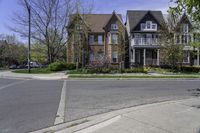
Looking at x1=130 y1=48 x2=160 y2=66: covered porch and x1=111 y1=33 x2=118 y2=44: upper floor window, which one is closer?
x1=130 y1=48 x2=160 y2=66: covered porch

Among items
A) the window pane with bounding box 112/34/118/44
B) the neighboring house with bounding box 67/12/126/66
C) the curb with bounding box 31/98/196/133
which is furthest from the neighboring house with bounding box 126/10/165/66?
the curb with bounding box 31/98/196/133

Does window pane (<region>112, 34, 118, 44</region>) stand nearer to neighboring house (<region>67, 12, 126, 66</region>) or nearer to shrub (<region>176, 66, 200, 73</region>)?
neighboring house (<region>67, 12, 126, 66</region>)

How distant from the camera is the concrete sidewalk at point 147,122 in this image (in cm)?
768

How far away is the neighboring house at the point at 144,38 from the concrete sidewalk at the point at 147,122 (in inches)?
1538

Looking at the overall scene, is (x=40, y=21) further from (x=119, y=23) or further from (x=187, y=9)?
(x=187, y=9)

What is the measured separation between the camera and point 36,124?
8.77m

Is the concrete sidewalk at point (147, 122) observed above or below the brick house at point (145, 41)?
below

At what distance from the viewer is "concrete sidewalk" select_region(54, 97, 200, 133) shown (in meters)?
7.68

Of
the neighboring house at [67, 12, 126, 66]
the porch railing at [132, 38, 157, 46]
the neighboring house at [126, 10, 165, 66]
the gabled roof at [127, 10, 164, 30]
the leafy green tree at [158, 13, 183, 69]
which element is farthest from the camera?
the neighboring house at [67, 12, 126, 66]

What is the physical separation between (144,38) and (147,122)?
41899 mm

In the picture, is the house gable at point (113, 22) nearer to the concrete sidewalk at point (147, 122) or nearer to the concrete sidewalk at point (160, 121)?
the concrete sidewalk at point (160, 121)

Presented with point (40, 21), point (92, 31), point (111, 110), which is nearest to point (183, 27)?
point (92, 31)

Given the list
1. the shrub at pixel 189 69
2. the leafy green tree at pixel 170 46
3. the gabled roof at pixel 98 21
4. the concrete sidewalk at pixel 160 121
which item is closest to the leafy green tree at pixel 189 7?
the concrete sidewalk at pixel 160 121

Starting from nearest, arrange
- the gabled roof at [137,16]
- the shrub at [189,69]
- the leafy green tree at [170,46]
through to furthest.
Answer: the leafy green tree at [170,46] < the shrub at [189,69] < the gabled roof at [137,16]
